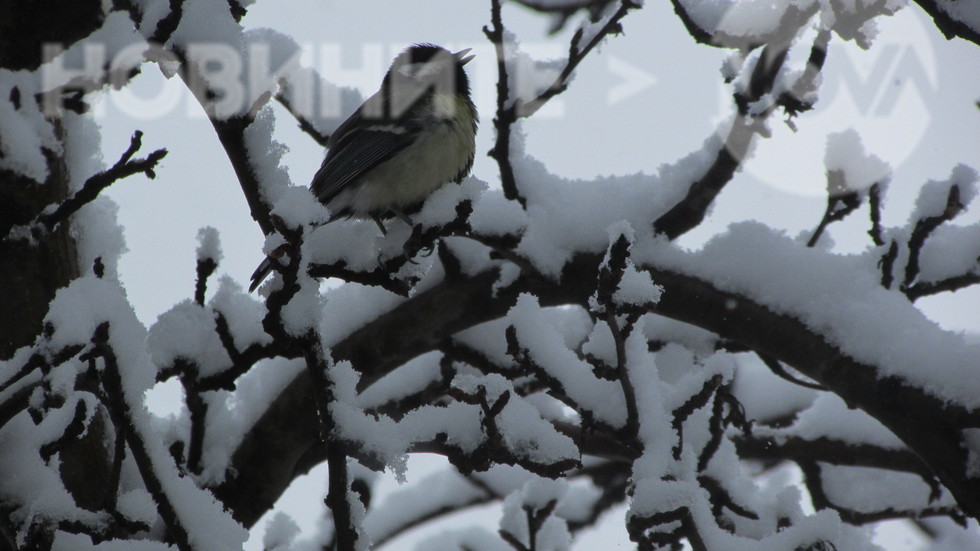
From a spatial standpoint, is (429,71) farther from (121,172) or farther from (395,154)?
(121,172)

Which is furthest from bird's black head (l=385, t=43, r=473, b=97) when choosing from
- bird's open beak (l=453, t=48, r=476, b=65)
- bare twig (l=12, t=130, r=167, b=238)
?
bare twig (l=12, t=130, r=167, b=238)

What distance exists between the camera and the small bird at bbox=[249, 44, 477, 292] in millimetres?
3447

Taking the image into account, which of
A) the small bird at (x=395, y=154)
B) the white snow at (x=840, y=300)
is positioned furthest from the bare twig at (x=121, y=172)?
the white snow at (x=840, y=300)

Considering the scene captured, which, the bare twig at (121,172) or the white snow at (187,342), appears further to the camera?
the white snow at (187,342)

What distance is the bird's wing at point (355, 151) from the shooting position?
347 centimetres

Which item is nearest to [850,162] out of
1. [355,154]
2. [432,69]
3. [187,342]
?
[355,154]

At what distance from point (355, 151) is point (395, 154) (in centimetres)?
17

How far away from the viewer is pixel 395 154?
3.57 metres

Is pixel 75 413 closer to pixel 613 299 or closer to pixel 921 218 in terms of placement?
pixel 613 299

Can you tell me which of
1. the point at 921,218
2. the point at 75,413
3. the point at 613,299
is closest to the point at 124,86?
the point at 75,413

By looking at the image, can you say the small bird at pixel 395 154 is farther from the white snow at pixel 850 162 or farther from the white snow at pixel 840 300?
the white snow at pixel 850 162

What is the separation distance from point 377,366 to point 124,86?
4.37 ft

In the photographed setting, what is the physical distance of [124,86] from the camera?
2.53 m

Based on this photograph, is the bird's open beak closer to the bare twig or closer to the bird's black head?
the bird's black head
